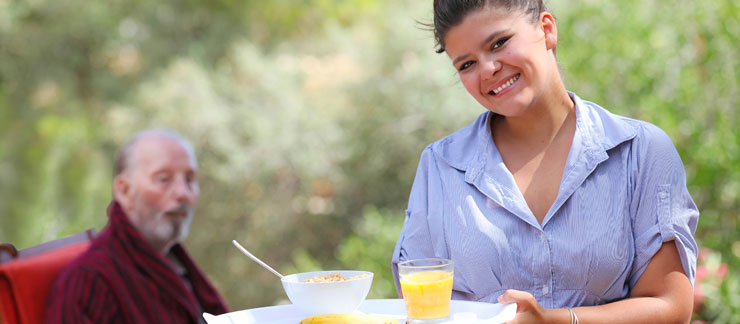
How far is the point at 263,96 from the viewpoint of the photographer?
456 centimetres

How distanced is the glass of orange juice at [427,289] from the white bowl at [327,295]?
0.07 metres

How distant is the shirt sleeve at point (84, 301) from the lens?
0.95m

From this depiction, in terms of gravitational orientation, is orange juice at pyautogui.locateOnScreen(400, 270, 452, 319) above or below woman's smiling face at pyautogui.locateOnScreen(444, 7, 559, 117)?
below

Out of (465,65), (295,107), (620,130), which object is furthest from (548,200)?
(295,107)

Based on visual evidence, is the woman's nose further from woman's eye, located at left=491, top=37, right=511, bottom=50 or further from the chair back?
the chair back

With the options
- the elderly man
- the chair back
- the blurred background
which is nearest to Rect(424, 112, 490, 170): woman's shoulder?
the elderly man

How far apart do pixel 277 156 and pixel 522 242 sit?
10.1 ft

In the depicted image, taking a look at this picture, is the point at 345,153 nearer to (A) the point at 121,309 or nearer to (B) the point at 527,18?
(B) the point at 527,18

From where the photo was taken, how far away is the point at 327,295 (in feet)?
3.56

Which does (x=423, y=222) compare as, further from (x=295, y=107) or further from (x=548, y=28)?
(x=295, y=107)

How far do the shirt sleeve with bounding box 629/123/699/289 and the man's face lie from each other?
28.5 inches

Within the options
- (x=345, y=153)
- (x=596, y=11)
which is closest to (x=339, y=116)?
(x=345, y=153)

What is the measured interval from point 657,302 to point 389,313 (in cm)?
43

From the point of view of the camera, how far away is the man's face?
100cm
